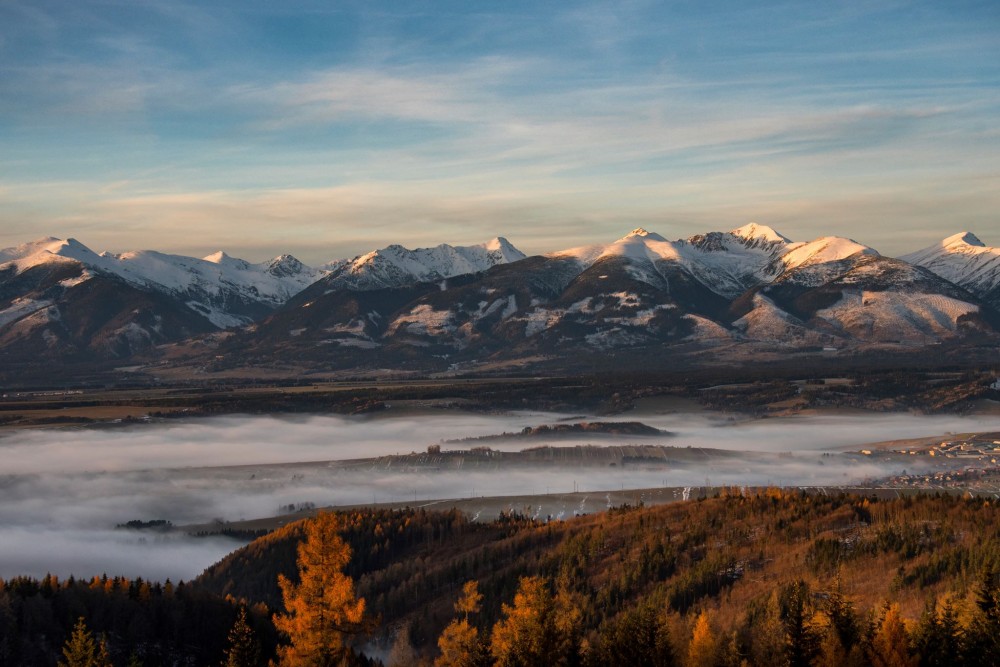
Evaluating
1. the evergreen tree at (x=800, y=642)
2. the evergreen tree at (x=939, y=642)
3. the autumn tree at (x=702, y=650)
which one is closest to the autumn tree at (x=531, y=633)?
the autumn tree at (x=702, y=650)

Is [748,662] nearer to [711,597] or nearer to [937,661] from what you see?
[937,661]

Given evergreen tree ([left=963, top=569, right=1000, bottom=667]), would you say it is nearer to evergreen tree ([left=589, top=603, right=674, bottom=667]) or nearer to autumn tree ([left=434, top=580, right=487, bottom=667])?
evergreen tree ([left=589, top=603, right=674, bottom=667])

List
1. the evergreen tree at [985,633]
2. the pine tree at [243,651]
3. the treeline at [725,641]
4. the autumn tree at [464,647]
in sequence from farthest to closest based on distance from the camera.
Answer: the pine tree at [243,651] → the evergreen tree at [985,633] → the autumn tree at [464,647] → the treeline at [725,641]

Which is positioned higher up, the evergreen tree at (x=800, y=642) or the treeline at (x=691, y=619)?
the evergreen tree at (x=800, y=642)

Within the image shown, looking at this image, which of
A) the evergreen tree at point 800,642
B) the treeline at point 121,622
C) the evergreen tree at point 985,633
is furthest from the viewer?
the treeline at point 121,622

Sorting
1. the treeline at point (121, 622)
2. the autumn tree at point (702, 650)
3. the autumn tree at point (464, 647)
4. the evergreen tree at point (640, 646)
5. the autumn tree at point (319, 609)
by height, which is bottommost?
the treeline at point (121, 622)

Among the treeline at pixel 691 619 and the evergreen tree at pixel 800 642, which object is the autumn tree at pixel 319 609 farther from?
the evergreen tree at pixel 800 642

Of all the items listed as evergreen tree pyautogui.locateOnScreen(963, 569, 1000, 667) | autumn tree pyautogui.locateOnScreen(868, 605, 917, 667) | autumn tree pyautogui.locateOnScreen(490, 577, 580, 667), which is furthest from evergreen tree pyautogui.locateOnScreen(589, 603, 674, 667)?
evergreen tree pyautogui.locateOnScreen(963, 569, 1000, 667)

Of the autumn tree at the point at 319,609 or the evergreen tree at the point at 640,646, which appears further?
the evergreen tree at the point at 640,646

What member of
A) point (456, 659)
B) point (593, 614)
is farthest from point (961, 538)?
point (456, 659)
